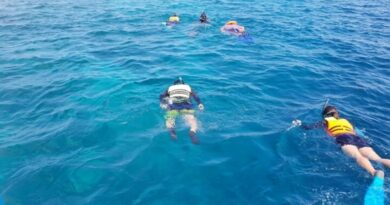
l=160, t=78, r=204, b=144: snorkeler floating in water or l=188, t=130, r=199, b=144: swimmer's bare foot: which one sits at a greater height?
l=160, t=78, r=204, b=144: snorkeler floating in water

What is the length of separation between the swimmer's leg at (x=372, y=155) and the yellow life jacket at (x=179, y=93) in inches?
212

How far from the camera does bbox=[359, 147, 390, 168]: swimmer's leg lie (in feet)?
30.0

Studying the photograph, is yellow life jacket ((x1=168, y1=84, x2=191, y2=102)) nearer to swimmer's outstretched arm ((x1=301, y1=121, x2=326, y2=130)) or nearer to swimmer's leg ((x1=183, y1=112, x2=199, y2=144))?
swimmer's leg ((x1=183, y1=112, x2=199, y2=144))

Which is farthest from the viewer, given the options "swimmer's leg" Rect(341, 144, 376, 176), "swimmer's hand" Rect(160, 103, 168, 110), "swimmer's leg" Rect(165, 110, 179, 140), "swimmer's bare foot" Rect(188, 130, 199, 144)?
"swimmer's hand" Rect(160, 103, 168, 110)

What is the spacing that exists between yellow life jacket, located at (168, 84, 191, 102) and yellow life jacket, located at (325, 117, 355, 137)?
4421mm

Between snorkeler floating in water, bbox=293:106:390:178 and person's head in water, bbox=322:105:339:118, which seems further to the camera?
person's head in water, bbox=322:105:339:118

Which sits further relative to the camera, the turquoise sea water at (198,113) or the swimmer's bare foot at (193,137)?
the swimmer's bare foot at (193,137)

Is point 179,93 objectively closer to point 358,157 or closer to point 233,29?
point 358,157

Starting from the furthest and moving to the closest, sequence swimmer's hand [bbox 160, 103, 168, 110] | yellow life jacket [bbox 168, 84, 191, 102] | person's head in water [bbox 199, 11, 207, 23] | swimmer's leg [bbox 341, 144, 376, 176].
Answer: person's head in water [bbox 199, 11, 207, 23]
swimmer's hand [bbox 160, 103, 168, 110]
yellow life jacket [bbox 168, 84, 191, 102]
swimmer's leg [bbox 341, 144, 376, 176]

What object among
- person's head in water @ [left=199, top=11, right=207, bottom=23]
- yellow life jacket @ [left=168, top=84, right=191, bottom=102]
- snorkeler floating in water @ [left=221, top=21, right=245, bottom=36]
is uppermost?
person's head in water @ [left=199, top=11, right=207, bottom=23]

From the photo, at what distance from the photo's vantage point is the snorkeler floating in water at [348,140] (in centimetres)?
922

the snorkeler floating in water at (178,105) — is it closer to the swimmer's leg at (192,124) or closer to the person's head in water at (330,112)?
the swimmer's leg at (192,124)

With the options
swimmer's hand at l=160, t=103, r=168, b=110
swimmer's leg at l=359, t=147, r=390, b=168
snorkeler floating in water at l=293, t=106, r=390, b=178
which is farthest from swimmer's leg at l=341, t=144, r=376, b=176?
swimmer's hand at l=160, t=103, r=168, b=110

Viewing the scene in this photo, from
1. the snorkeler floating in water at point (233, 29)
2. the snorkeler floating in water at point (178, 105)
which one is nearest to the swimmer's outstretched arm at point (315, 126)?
the snorkeler floating in water at point (178, 105)
